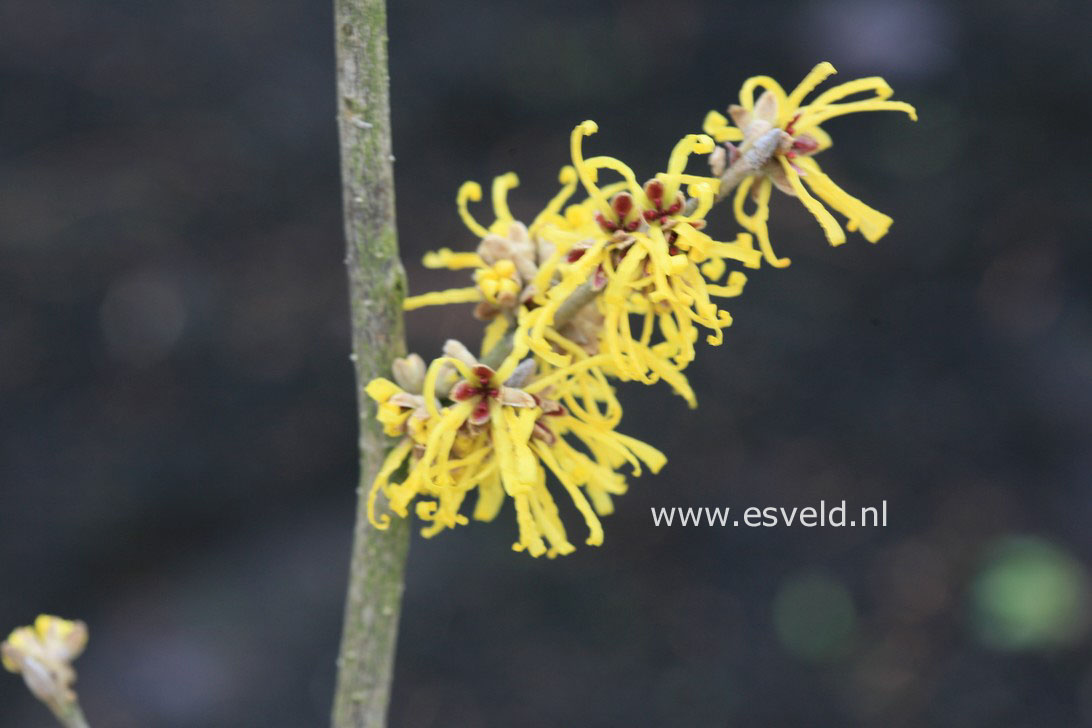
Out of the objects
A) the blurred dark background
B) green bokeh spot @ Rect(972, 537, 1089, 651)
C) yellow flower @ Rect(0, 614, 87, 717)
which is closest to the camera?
yellow flower @ Rect(0, 614, 87, 717)

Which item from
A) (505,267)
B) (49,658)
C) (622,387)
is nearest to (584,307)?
(505,267)

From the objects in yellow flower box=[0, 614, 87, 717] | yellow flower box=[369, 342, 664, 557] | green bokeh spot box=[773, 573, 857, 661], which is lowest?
green bokeh spot box=[773, 573, 857, 661]

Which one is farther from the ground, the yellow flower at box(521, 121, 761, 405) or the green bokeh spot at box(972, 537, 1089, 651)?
the yellow flower at box(521, 121, 761, 405)

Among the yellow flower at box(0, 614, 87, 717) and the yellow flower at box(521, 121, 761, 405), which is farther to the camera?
the yellow flower at box(0, 614, 87, 717)

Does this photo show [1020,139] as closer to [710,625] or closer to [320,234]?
→ [710,625]

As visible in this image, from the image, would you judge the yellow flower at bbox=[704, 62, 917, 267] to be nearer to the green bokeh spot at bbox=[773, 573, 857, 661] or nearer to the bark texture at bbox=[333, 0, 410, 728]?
the bark texture at bbox=[333, 0, 410, 728]

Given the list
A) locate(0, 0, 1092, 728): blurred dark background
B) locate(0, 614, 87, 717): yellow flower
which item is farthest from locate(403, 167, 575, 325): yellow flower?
locate(0, 0, 1092, 728): blurred dark background

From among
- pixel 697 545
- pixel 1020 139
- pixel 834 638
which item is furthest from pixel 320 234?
pixel 1020 139
